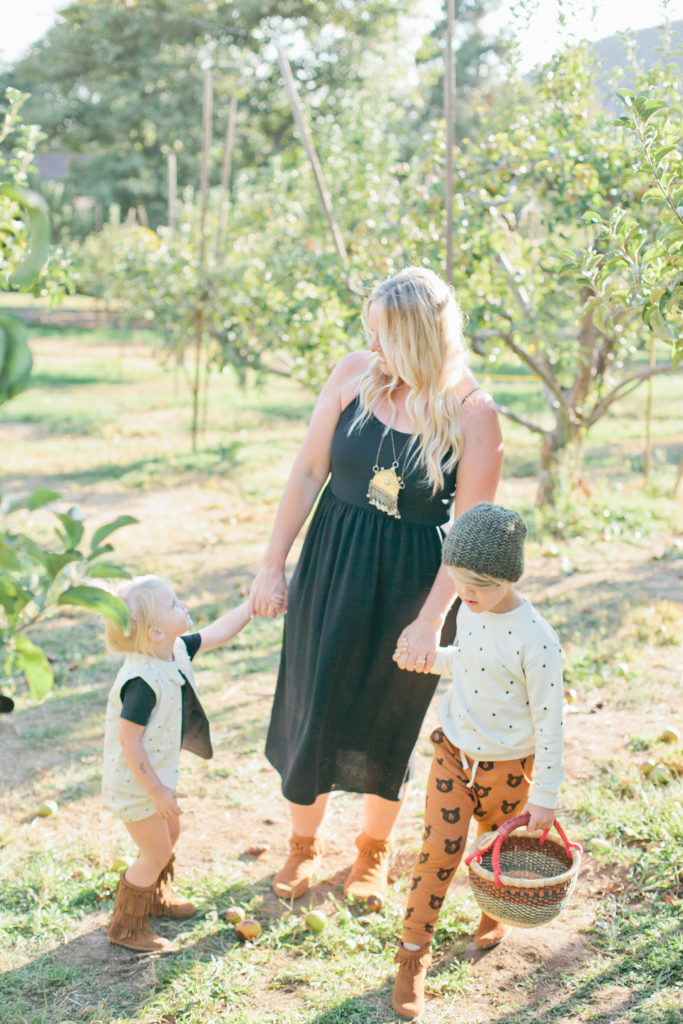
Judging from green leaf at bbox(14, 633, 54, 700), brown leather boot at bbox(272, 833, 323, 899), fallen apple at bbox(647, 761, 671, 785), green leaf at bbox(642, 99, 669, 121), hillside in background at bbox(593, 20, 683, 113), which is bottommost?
brown leather boot at bbox(272, 833, 323, 899)

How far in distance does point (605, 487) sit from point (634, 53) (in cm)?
449

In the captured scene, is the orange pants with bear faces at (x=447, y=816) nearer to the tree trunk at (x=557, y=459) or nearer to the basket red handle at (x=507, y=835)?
the basket red handle at (x=507, y=835)

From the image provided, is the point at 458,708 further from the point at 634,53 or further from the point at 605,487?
the point at 605,487

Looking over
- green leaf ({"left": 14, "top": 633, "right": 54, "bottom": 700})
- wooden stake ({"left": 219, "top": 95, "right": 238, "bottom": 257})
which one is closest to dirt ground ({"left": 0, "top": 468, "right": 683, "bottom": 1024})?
green leaf ({"left": 14, "top": 633, "right": 54, "bottom": 700})

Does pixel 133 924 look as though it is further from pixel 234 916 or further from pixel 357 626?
pixel 357 626

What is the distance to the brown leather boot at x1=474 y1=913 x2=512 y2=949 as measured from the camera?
7.98 feet

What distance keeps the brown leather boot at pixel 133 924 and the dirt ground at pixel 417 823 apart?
4 centimetres

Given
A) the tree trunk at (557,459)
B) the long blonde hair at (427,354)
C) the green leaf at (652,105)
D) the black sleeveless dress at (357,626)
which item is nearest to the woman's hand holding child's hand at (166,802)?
the black sleeveless dress at (357,626)

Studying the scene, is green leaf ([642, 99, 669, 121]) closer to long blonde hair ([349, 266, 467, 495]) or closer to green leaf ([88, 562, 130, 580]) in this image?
long blonde hair ([349, 266, 467, 495])

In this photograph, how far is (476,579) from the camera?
2.06 meters

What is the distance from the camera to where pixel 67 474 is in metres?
8.29

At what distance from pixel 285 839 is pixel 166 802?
872 millimetres

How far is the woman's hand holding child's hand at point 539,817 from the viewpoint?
2.12 m

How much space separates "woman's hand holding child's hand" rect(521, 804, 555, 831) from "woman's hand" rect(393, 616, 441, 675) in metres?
0.41
